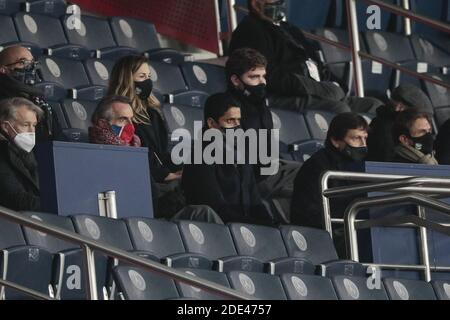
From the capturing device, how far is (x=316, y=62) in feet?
32.0

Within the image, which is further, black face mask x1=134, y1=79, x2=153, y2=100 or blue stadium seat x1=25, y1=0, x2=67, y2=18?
blue stadium seat x1=25, y1=0, x2=67, y2=18

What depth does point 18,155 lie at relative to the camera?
704 cm

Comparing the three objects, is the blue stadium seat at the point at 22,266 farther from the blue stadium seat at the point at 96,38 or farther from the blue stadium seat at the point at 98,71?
the blue stadium seat at the point at 96,38

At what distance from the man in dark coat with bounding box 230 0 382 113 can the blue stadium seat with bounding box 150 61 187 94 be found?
12.8 inches

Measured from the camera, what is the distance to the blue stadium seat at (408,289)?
7457mm

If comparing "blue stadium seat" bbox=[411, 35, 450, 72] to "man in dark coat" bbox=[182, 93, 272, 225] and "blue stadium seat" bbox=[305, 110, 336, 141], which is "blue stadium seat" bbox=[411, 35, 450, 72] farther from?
"man in dark coat" bbox=[182, 93, 272, 225]

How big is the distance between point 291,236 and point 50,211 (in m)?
1.20

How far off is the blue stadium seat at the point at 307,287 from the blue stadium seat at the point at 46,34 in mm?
2529

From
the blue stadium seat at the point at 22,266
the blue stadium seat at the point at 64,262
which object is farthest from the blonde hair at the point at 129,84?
the blue stadium seat at the point at 22,266

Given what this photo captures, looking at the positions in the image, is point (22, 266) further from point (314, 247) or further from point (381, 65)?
point (381, 65)

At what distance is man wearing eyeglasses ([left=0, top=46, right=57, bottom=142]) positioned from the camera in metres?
7.55

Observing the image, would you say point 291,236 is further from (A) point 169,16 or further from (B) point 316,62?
(A) point 169,16

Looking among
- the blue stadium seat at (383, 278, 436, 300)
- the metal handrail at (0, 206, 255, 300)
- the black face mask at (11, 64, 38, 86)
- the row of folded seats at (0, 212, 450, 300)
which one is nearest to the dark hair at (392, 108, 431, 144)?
the row of folded seats at (0, 212, 450, 300)
